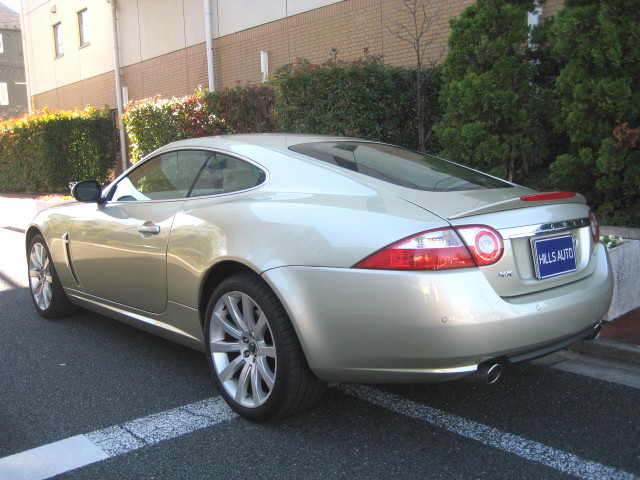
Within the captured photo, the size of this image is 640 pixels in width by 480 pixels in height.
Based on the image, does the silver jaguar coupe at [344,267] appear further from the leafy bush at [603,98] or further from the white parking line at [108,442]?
the leafy bush at [603,98]

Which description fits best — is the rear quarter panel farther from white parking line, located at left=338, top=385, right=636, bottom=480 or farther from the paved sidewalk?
the paved sidewalk

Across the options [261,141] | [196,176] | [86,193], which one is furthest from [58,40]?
[261,141]

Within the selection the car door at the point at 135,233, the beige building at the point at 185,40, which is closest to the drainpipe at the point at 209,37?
the beige building at the point at 185,40

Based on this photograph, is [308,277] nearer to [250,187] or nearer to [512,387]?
[250,187]

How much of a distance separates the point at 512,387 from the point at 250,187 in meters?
1.89

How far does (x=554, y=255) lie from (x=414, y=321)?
82cm

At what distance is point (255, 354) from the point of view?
3238 millimetres

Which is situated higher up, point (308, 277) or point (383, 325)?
point (308, 277)

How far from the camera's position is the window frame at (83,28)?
20516 mm

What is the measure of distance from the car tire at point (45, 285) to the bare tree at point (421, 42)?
4852 mm

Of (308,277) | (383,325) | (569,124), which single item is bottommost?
(383,325)

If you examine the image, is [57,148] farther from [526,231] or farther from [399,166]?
[526,231]

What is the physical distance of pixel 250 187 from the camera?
3.49 m

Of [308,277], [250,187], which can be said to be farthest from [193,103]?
[308,277]
